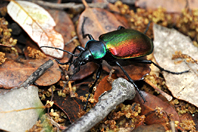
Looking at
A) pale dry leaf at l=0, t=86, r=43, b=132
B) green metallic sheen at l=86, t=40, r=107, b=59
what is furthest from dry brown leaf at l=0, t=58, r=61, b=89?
green metallic sheen at l=86, t=40, r=107, b=59

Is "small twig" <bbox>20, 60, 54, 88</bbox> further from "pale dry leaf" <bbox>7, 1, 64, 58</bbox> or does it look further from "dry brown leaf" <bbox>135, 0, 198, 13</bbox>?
"dry brown leaf" <bbox>135, 0, 198, 13</bbox>

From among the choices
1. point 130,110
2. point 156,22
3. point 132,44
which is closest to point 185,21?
point 156,22

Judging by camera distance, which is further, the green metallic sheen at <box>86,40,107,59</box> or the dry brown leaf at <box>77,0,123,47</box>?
the dry brown leaf at <box>77,0,123,47</box>

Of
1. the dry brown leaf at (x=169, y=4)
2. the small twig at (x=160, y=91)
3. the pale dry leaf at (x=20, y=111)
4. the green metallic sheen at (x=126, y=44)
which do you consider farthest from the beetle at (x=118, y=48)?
the dry brown leaf at (x=169, y=4)

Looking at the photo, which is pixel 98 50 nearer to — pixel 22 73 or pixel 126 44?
pixel 126 44

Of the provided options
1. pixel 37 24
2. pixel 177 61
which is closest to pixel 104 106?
→ pixel 177 61

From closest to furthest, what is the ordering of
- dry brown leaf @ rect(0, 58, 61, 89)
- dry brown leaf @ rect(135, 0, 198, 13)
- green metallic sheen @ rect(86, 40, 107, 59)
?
dry brown leaf @ rect(0, 58, 61, 89), green metallic sheen @ rect(86, 40, 107, 59), dry brown leaf @ rect(135, 0, 198, 13)
